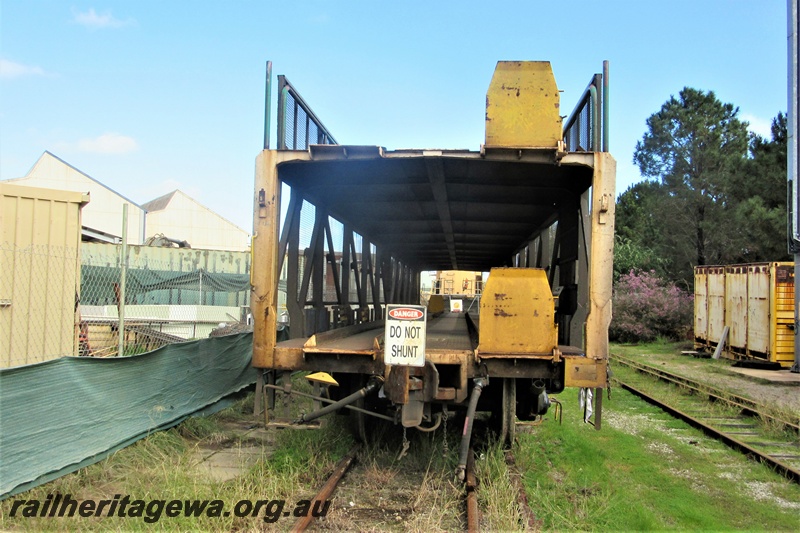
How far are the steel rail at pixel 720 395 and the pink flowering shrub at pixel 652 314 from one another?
33.9ft

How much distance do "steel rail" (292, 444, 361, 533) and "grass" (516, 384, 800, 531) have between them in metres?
1.80

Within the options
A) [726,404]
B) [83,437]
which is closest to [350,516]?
[83,437]

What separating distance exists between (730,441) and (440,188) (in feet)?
17.1

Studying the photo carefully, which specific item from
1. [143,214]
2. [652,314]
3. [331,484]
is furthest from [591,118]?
[143,214]

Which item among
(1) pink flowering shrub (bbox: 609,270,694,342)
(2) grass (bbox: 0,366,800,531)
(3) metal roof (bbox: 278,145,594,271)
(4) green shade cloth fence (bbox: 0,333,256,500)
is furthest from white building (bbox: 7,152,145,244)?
(2) grass (bbox: 0,366,800,531)

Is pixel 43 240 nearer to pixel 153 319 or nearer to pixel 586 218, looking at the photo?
pixel 586 218

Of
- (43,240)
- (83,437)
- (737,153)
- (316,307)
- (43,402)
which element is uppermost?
(737,153)

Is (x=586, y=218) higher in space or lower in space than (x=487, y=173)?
lower

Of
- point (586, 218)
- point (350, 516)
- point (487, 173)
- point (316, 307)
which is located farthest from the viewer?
point (316, 307)

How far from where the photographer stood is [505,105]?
19.1 ft

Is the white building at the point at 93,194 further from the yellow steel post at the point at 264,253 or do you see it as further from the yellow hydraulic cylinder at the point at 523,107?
the yellow hydraulic cylinder at the point at 523,107

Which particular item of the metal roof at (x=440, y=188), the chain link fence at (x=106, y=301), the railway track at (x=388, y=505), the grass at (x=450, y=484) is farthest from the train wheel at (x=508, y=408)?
the chain link fence at (x=106, y=301)

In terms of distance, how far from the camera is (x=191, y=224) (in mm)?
56938

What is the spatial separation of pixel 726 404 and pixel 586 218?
269 inches
